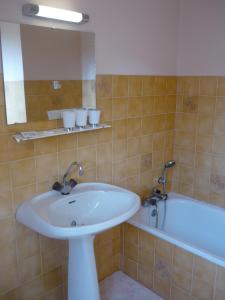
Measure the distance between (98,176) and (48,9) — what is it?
1148 mm

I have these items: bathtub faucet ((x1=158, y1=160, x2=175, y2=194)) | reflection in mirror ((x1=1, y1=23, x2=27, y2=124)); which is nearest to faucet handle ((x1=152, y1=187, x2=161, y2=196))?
bathtub faucet ((x1=158, y1=160, x2=175, y2=194))

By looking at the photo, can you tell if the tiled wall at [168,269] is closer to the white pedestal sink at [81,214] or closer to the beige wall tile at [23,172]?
the white pedestal sink at [81,214]

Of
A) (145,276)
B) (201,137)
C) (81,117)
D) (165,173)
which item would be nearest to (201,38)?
(201,137)

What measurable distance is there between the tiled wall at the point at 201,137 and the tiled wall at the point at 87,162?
0.10 m

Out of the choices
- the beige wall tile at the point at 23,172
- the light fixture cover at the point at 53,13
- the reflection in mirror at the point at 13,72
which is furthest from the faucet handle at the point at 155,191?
the light fixture cover at the point at 53,13

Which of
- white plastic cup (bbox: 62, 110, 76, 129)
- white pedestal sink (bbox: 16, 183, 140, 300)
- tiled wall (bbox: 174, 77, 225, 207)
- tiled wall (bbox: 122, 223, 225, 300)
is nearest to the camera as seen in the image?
white pedestal sink (bbox: 16, 183, 140, 300)

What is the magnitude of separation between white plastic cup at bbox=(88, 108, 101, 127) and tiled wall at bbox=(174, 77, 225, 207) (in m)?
1.08

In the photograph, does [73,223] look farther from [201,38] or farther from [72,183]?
[201,38]

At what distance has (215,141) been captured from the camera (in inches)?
100

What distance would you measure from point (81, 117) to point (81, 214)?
62 cm

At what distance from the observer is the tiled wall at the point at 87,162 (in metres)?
1.71

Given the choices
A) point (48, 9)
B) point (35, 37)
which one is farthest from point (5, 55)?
point (48, 9)

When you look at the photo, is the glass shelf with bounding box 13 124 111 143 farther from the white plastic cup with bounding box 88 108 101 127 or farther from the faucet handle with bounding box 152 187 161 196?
the faucet handle with bounding box 152 187 161 196

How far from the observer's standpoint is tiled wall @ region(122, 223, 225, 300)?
1898mm
